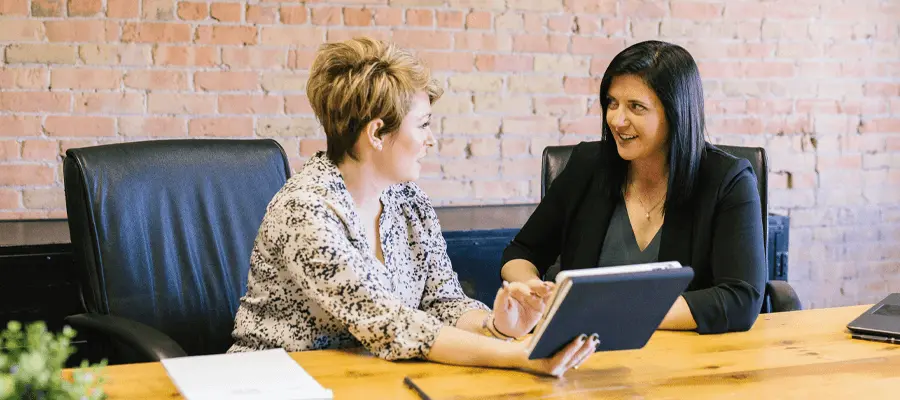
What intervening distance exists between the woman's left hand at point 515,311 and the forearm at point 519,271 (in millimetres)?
400

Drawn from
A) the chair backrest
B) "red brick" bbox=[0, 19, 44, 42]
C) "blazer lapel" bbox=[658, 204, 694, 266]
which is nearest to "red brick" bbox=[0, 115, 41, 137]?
"red brick" bbox=[0, 19, 44, 42]

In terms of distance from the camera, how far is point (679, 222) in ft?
6.59

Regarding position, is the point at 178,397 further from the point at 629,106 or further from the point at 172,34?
the point at 172,34

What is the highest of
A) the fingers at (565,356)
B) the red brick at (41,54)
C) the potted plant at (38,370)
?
the red brick at (41,54)

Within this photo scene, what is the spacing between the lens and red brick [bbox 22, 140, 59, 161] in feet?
8.79

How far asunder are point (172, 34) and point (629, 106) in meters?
1.44

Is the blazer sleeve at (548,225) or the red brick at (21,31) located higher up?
the red brick at (21,31)

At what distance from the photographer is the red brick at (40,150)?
2.68m

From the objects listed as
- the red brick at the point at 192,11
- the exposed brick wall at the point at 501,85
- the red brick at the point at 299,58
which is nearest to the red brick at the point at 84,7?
the exposed brick wall at the point at 501,85

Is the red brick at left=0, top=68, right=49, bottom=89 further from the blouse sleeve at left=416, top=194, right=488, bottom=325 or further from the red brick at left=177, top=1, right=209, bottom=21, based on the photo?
the blouse sleeve at left=416, top=194, right=488, bottom=325

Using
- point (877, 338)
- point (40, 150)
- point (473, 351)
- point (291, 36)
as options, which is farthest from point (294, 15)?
point (877, 338)

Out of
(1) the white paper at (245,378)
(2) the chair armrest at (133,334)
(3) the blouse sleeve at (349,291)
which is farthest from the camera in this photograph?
(2) the chair armrest at (133,334)

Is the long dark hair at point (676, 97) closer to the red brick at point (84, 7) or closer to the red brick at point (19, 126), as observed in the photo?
the red brick at point (84, 7)

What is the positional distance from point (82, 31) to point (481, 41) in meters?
1.22
